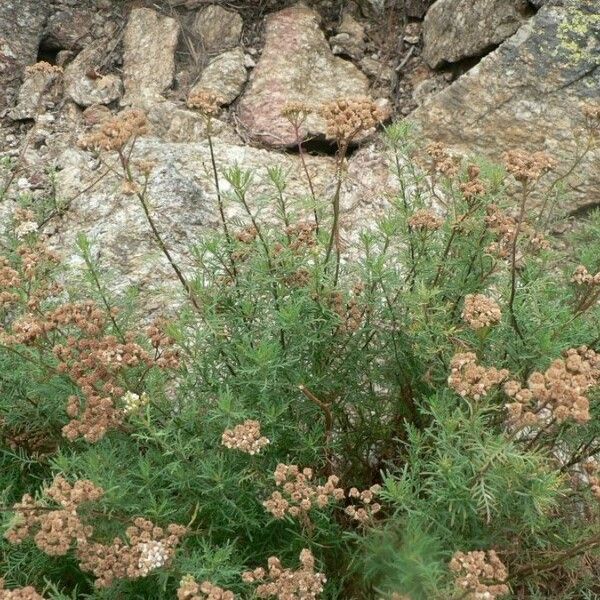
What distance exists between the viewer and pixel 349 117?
294 cm

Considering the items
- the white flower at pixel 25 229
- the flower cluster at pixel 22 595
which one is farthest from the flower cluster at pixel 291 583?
the white flower at pixel 25 229

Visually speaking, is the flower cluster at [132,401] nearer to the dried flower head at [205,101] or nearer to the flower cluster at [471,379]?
the flower cluster at [471,379]

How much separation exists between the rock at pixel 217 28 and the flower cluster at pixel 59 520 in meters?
4.29

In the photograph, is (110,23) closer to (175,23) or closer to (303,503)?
(175,23)

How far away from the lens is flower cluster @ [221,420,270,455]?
2535 millimetres

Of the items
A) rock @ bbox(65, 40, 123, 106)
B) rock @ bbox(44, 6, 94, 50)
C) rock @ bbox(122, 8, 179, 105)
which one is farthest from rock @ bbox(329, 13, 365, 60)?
rock @ bbox(44, 6, 94, 50)

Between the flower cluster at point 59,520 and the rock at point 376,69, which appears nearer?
the flower cluster at point 59,520

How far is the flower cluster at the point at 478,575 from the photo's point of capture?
2.18 meters

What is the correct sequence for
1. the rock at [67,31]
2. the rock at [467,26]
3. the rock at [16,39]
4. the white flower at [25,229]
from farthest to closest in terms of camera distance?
the rock at [67,31] → the rock at [16,39] → the rock at [467,26] → the white flower at [25,229]

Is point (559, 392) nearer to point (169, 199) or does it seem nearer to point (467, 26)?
point (169, 199)

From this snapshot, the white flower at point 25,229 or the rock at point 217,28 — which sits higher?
the rock at point 217,28

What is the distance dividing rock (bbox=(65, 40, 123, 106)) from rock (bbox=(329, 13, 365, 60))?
66.0 inches

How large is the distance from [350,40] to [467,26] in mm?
921

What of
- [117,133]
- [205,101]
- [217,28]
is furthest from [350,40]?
[117,133]
